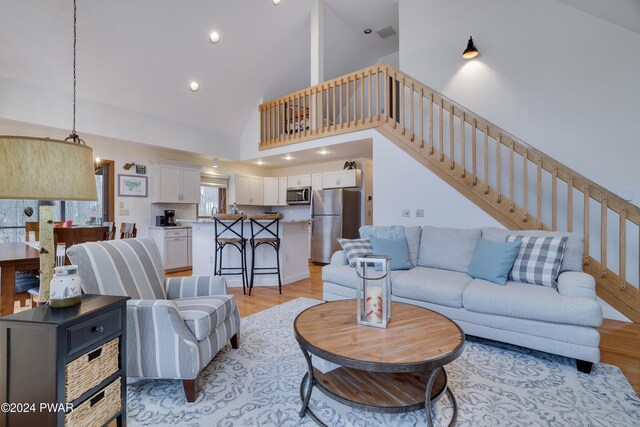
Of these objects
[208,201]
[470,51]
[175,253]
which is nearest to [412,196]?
[470,51]

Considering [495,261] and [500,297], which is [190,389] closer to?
[500,297]

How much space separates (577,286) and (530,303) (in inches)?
15.1

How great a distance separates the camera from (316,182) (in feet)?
21.7

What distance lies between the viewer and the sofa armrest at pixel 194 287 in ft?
7.54

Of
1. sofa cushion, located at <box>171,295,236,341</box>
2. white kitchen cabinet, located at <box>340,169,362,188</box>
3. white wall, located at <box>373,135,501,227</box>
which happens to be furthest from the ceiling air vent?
sofa cushion, located at <box>171,295,236,341</box>

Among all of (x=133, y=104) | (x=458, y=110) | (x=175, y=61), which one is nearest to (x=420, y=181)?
(x=458, y=110)

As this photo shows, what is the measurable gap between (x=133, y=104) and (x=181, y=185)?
1621mm

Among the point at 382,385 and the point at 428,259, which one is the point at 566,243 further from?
the point at 382,385

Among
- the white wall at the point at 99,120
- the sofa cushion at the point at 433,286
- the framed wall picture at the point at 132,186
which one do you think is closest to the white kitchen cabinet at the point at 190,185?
the white wall at the point at 99,120

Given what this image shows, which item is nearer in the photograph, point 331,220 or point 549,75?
point 549,75

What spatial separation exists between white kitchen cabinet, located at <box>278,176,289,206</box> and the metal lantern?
18.4 feet

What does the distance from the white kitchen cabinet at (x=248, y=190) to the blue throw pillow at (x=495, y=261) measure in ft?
17.7

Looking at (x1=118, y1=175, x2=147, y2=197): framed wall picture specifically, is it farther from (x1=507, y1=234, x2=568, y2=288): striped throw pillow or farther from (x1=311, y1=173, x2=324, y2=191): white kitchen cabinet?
(x1=507, y1=234, x2=568, y2=288): striped throw pillow

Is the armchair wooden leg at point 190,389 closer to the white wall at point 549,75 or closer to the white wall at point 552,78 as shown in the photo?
the white wall at point 552,78
